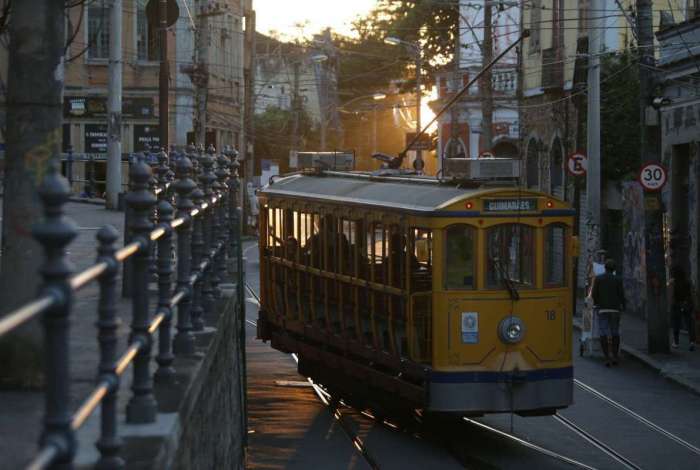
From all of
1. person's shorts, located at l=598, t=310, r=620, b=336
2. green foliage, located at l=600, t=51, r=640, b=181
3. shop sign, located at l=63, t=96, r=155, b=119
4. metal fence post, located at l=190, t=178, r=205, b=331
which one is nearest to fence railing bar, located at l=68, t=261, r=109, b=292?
metal fence post, located at l=190, t=178, r=205, b=331

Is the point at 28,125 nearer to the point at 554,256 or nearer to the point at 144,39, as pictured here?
the point at 554,256

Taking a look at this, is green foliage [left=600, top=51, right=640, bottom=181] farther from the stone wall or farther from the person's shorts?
the stone wall

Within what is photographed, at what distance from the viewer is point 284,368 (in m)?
23.3

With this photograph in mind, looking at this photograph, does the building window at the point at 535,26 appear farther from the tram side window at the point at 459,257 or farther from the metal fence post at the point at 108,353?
the metal fence post at the point at 108,353

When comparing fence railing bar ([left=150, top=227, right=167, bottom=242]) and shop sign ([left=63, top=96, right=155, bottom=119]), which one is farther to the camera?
shop sign ([left=63, top=96, right=155, bottom=119])

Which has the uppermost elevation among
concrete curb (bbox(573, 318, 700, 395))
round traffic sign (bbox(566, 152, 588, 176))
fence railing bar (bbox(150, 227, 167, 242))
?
round traffic sign (bbox(566, 152, 588, 176))

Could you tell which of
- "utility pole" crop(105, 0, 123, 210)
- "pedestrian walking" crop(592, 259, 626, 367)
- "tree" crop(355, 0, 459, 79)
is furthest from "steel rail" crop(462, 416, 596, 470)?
"tree" crop(355, 0, 459, 79)

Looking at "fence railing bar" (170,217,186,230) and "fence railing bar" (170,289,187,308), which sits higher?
"fence railing bar" (170,217,186,230)

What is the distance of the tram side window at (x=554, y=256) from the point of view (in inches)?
617

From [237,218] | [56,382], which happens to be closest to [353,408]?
[237,218]

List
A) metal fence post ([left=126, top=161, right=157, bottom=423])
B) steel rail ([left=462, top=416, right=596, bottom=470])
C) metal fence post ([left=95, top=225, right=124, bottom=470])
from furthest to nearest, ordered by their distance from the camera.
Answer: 1. steel rail ([left=462, top=416, right=596, bottom=470])
2. metal fence post ([left=126, top=161, right=157, bottom=423])
3. metal fence post ([left=95, top=225, right=124, bottom=470])

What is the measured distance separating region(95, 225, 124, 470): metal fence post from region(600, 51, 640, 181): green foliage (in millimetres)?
30515

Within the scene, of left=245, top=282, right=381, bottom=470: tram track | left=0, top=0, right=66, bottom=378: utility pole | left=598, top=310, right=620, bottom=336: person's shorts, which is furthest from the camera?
left=598, top=310, right=620, bottom=336: person's shorts

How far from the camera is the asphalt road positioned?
15047 mm
